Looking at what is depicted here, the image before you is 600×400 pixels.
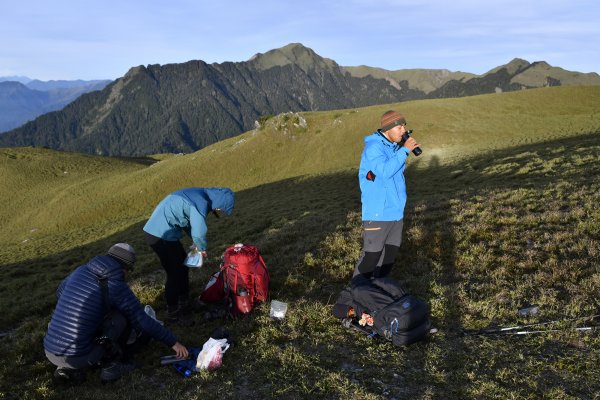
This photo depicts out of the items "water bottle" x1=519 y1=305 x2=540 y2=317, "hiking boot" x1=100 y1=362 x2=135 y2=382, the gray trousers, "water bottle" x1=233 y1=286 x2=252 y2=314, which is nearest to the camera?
"hiking boot" x1=100 y1=362 x2=135 y2=382

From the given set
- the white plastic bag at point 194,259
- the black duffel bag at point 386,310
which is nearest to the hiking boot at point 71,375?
the white plastic bag at point 194,259

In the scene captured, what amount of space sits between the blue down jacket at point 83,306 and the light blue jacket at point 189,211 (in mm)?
1756

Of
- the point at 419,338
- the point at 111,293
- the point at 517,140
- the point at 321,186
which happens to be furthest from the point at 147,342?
the point at 517,140

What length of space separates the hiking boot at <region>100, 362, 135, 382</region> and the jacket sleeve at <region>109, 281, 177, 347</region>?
657 millimetres

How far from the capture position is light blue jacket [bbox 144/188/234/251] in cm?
715

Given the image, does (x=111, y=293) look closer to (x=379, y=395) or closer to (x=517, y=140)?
(x=379, y=395)

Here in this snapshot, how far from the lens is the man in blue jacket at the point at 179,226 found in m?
7.21

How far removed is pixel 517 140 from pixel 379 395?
50.6 meters

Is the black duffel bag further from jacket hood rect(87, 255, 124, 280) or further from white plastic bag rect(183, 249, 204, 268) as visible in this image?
jacket hood rect(87, 255, 124, 280)

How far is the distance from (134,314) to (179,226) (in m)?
2.23

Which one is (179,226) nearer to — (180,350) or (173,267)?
(173,267)

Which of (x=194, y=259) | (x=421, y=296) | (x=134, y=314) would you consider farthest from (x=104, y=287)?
(x=421, y=296)

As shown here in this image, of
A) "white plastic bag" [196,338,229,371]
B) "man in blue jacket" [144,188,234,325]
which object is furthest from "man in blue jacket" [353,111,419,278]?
"white plastic bag" [196,338,229,371]

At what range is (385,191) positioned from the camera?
6.86 m
